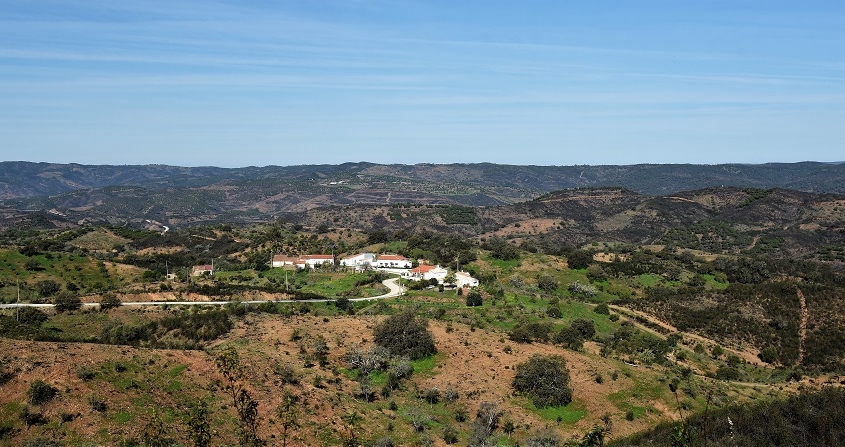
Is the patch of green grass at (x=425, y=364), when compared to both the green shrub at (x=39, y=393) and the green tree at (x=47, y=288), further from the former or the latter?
the green tree at (x=47, y=288)

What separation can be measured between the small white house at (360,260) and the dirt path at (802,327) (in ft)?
171

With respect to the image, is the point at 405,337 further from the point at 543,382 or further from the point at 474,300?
the point at 474,300

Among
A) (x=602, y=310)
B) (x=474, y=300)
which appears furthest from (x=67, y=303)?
(x=602, y=310)

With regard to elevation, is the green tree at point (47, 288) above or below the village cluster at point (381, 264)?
above

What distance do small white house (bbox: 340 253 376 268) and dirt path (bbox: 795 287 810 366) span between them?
171 feet

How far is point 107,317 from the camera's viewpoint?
161 feet

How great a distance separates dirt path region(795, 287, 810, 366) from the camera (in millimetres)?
55438

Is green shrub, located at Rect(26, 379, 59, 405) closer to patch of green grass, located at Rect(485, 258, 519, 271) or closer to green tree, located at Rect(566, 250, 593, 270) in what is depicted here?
patch of green grass, located at Rect(485, 258, 519, 271)

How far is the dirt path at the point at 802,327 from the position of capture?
55.4 metres

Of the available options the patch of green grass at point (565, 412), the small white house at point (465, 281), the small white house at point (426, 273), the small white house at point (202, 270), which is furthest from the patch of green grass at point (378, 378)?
the small white house at point (202, 270)

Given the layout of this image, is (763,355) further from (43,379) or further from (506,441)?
(43,379)

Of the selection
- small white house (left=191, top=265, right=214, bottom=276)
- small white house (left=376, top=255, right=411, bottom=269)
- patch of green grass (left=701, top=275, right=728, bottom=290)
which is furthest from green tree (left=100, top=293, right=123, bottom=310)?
patch of green grass (left=701, top=275, right=728, bottom=290)

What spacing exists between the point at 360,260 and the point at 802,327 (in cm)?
5485

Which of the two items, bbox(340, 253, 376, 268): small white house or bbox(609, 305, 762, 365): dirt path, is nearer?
bbox(609, 305, 762, 365): dirt path
